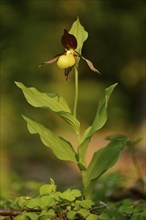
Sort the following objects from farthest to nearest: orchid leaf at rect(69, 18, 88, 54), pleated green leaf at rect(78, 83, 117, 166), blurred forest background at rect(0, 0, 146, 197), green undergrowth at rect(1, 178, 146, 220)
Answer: blurred forest background at rect(0, 0, 146, 197)
orchid leaf at rect(69, 18, 88, 54)
pleated green leaf at rect(78, 83, 117, 166)
green undergrowth at rect(1, 178, 146, 220)

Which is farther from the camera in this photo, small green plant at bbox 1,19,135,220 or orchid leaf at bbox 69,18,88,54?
orchid leaf at bbox 69,18,88,54

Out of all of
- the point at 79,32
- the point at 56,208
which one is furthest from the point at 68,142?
the point at 79,32

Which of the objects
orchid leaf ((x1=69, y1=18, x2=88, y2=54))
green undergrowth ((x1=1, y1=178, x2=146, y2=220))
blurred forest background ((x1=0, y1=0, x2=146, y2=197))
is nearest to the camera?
green undergrowth ((x1=1, y1=178, x2=146, y2=220))

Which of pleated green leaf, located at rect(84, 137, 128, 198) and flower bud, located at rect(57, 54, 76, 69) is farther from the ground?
flower bud, located at rect(57, 54, 76, 69)

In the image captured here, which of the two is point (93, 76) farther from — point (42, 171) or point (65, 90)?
point (42, 171)

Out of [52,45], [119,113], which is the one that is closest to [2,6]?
[52,45]

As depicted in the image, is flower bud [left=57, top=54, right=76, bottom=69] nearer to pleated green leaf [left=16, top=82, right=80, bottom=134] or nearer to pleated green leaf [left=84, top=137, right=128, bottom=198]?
pleated green leaf [left=16, top=82, right=80, bottom=134]

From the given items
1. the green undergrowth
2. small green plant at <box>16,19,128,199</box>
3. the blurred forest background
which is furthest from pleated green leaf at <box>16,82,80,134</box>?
the blurred forest background

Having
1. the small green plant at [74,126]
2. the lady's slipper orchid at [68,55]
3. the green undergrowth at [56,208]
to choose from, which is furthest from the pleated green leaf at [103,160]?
the lady's slipper orchid at [68,55]

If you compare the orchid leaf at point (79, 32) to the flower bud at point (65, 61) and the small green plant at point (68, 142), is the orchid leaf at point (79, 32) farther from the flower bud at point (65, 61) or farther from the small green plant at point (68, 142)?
the flower bud at point (65, 61)
